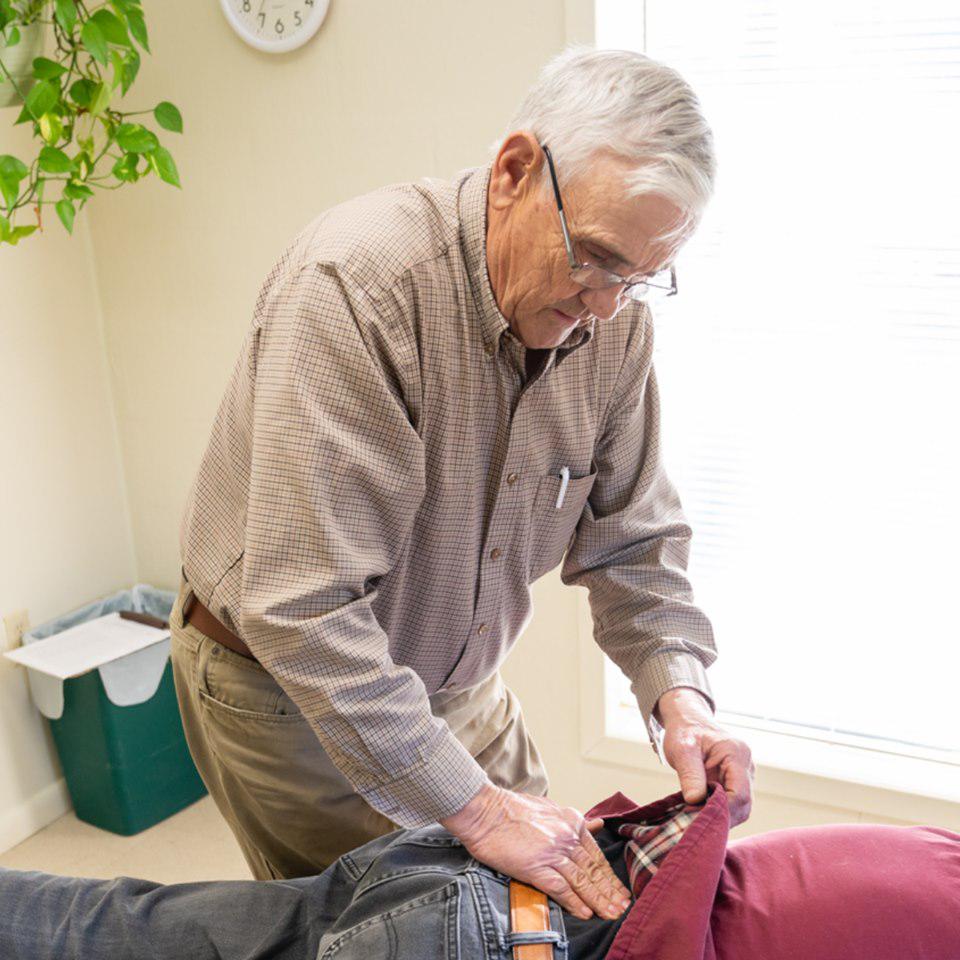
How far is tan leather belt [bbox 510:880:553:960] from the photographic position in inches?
44.9

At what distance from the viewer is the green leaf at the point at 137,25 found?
226cm

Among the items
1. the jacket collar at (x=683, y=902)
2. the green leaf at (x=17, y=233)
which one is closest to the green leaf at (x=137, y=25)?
the green leaf at (x=17, y=233)

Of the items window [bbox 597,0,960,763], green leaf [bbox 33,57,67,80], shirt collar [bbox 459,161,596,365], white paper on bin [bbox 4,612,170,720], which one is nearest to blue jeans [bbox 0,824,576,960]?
shirt collar [bbox 459,161,596,365]

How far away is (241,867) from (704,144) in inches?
81.2

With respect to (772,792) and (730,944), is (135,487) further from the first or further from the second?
(730,944)

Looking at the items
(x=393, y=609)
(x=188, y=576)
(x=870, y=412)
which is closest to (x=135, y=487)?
(x=188, y=576)

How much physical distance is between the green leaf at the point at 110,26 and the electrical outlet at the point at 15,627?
1.40m

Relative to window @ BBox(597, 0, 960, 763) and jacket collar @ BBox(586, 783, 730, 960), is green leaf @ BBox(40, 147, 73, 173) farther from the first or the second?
jacket collar @ BBox(586, 783, 730, 960)

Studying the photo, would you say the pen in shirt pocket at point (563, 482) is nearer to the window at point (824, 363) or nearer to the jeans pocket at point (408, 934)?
the jeans pocket at point (408, 934)

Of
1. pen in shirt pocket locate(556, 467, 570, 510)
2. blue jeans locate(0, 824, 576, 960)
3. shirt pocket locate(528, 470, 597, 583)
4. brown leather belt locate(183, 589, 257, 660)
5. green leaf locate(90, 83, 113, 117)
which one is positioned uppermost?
green leaf locate(90, 83, 113, 117)

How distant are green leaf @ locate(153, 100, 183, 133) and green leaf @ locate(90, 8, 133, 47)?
0.55 ft

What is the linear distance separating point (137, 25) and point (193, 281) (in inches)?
23.9

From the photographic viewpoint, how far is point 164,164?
92.4 inches

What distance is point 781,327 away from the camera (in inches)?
85.6
